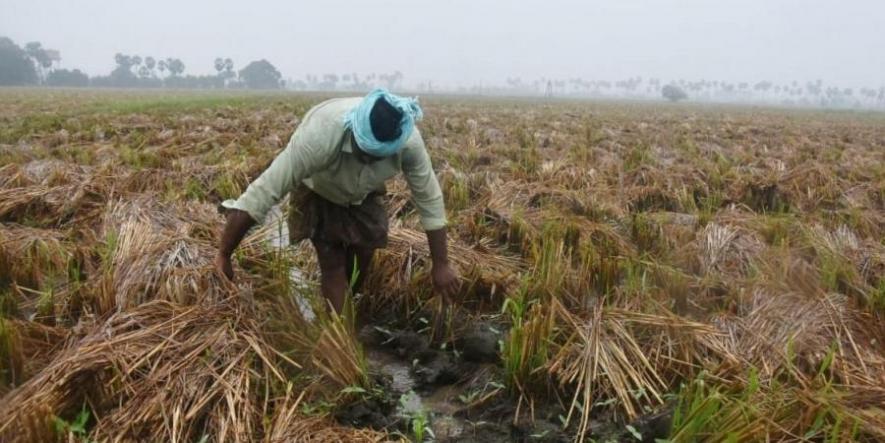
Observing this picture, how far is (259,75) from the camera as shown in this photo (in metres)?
109

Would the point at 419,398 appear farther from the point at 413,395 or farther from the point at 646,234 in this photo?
the point at 646,234

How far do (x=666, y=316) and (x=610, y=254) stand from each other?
3.71 feet

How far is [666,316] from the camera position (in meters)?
2.73

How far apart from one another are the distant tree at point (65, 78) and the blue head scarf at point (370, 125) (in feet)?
318

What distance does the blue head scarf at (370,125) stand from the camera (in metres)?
2.42

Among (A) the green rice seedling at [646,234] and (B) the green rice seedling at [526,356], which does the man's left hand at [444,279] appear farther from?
(A) the green rice seedling at [646,234]

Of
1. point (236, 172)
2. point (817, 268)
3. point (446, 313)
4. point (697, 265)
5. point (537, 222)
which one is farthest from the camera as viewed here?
point (236, 172)

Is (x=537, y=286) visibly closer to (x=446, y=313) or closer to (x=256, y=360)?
(x=446, y=313)

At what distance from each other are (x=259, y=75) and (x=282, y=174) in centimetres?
11495

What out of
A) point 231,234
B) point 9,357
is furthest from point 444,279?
point 9,357

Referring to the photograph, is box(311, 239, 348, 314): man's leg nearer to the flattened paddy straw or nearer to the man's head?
the flattened paddy straw

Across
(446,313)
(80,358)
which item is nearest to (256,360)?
(80,358)

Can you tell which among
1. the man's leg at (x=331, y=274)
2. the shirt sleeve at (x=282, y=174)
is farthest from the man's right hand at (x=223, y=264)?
the man's leg at (x=331, y=274)

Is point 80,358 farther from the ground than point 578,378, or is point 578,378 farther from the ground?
point 80,358
